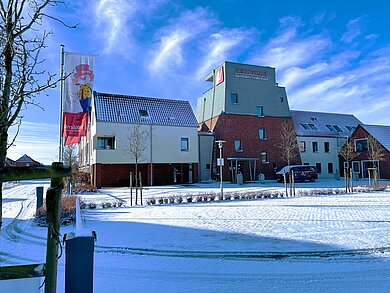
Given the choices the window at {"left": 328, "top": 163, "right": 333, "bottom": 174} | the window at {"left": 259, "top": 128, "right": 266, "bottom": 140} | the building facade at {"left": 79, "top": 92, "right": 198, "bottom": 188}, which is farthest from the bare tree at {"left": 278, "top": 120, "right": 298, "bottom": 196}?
the building facade at {"left": 79, "top": 92, "right": 198, "bottom": 188}

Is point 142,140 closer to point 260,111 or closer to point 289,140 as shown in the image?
point 260,111

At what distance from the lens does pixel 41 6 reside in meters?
3.18

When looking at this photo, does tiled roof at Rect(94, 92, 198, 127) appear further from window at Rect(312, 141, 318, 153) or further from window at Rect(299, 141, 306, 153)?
window at Rect(312, 141, 318, 153)

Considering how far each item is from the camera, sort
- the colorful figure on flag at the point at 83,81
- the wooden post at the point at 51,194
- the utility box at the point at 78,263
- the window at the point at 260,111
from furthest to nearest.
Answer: the window at the point at 260,111, the colorful figure on flag at the point at 83,81, the utility box at the point at 78,263, the wooden post at the point at 51,194

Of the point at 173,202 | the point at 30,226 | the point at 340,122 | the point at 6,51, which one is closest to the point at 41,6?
the point at 6,51

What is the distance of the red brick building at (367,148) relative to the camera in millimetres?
36094

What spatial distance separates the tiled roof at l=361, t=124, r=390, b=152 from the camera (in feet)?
121

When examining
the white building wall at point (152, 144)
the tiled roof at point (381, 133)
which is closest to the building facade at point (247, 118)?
the white building wall at point (152, 144)

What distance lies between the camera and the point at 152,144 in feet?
101

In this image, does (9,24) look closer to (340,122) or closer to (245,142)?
(245,142)

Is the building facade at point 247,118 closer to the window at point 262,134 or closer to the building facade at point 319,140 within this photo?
the window at point 262,134

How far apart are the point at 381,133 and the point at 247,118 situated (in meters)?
16.3

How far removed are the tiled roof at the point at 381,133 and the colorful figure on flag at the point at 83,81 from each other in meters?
32.8

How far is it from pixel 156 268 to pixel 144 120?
85.7 ft
